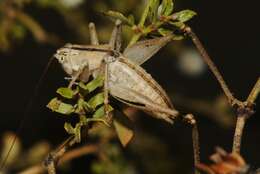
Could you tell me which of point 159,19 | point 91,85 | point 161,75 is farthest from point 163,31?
point 161,75

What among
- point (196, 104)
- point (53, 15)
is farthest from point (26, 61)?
point (196, 104)

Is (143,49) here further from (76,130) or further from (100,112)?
(76,130)

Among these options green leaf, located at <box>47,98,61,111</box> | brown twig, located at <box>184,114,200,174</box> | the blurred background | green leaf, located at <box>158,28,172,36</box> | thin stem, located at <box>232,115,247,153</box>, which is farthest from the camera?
the blurred background

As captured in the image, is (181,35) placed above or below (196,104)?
above

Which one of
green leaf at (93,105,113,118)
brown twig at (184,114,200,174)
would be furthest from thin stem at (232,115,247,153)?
green leaf at (93,105,113,118)

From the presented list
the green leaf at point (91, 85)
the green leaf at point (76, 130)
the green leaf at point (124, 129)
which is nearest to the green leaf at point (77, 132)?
the green leaf at point (76, 130)

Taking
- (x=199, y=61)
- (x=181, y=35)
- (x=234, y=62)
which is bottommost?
(x=234, y=62)

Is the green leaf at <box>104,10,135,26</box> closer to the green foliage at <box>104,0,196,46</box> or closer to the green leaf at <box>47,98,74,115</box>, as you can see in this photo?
the green foliage at <box>104,0,196,46</box>

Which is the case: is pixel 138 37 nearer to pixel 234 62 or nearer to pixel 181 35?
pixel 181 35
